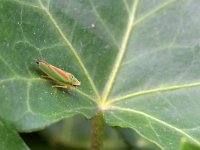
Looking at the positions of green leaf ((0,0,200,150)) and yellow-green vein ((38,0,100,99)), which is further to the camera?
yellow-green vein ((38,0,100,99))

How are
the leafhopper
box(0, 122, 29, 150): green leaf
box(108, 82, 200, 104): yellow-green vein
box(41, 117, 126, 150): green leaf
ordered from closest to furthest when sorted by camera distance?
box(0, 122, 29, 150): green leaf, the leafhopper, box(108, 82, 200, 104): yellow-green vein, box(41, 117, 126, 150): green leaf

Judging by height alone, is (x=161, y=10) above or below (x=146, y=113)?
above

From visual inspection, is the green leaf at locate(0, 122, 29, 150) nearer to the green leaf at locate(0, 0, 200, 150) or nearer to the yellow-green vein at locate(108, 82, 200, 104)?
the green leaf at locate(0, 0, 200, 150)

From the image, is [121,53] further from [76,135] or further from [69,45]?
[76,135]

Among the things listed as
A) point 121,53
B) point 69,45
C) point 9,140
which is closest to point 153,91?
point 121,53

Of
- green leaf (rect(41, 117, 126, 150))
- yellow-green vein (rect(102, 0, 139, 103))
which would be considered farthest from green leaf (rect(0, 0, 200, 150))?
green leaf (rect(41, 117, 126, 150))

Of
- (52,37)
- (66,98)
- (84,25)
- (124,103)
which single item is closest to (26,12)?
(52,37)

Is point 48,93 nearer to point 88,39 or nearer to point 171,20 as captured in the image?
point 88,39

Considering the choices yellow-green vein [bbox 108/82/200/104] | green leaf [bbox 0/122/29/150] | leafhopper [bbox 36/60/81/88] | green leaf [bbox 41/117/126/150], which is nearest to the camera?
green leaf [bbox 0/122/29/150]
